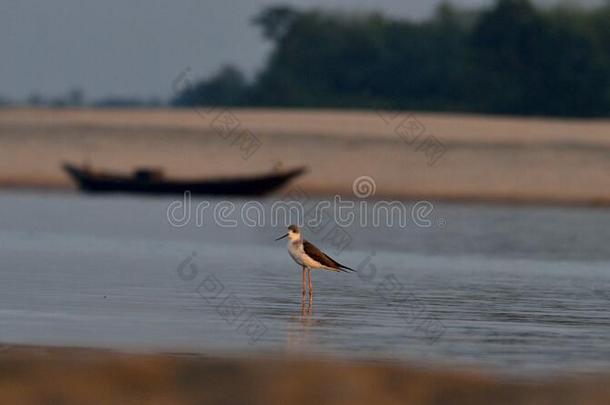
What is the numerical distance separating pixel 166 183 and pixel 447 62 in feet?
92.1

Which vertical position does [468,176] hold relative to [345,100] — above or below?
below

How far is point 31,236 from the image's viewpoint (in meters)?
32.6

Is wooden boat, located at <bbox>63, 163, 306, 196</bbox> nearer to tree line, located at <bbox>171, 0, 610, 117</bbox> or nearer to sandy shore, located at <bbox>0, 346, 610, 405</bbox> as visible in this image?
tree line, located at <bbox>171, 0, 610, 117</bbox>

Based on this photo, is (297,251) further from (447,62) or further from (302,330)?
(447,62)

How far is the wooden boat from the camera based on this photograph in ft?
177

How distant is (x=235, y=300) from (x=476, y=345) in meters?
4.56

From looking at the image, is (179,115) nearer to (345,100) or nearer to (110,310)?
(345,100)

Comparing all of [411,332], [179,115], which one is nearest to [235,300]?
[411,332]

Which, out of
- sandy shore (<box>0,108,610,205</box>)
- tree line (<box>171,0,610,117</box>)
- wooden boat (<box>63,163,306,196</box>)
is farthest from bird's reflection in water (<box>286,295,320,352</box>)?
tree line (<box>171,0,610,117</box>)

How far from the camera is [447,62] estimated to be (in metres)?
80.1

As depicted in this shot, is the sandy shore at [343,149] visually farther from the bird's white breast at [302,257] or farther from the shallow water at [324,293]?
the bird's white breast at [302,257]

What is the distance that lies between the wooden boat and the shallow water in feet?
48.1

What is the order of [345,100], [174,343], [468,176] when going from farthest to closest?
[345,100] < [468,176] < [174,343]

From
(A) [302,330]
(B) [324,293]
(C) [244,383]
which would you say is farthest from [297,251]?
(C) [244,383]
